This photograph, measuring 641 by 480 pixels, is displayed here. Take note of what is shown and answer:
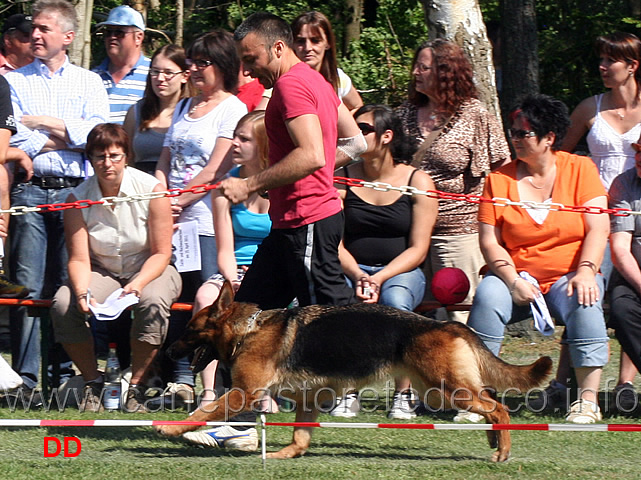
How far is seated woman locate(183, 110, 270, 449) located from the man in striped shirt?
1.73m

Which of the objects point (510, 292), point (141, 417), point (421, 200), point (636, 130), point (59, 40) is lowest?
point (141, 417)

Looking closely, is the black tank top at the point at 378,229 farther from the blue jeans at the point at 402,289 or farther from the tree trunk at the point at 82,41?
the tree trunk at the point at 82,41

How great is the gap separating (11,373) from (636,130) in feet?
14.7

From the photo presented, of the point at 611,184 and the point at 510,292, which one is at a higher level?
the point at 611,184

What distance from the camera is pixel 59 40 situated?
7.30 m

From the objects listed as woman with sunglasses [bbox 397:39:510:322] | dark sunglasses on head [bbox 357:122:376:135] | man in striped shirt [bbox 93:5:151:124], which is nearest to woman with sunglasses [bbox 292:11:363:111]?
dark sunglasses on head [bbox 357:122:376:135]

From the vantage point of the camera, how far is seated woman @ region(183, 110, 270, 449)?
20.6 ft

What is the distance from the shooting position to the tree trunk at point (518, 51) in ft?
33.7

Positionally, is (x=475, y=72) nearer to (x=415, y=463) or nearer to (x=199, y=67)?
(x=199, y=67)

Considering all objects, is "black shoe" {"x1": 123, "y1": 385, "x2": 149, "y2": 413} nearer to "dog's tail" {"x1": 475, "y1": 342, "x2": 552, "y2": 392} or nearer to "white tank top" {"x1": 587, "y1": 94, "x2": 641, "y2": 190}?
"dog's tail" {"x1": 475, "y1": 342, "x2": 552, "y2": 392}

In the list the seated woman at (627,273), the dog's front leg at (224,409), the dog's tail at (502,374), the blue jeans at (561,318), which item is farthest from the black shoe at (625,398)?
the dog's front leg at (224,409)

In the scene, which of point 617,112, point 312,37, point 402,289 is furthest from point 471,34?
point 402,289

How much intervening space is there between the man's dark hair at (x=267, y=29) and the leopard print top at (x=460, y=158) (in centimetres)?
221

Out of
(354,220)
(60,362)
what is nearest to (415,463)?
(354,220)
